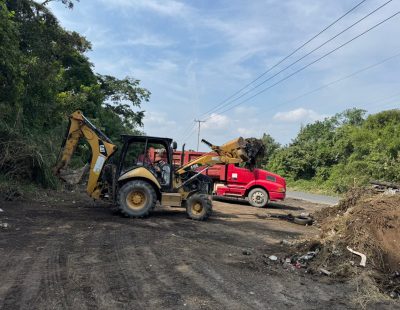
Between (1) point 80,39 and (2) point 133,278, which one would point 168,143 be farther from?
(1) point 80,39

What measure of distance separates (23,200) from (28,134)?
444 cm

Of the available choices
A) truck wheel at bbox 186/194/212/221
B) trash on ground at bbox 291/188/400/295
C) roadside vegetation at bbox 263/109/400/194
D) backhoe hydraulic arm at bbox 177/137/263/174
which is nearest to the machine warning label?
backhoe hydraulic arm at bbox 177/137/263/174

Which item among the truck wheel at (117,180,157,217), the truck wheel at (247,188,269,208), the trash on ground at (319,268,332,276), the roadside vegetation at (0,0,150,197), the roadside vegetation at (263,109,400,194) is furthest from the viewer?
the roadside vegetation at (263,109,400,194)

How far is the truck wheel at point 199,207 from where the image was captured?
39.8 feet

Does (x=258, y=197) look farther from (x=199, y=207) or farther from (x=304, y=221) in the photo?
(x=199, y=207)

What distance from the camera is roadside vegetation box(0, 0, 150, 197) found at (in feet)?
48.9

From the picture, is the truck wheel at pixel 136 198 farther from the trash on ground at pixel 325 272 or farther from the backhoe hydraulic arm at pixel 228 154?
the trash on ground at pixel 325 272

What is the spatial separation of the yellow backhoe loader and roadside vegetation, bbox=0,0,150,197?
3.46 metres

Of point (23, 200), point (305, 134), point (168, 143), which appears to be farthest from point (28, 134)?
point (305, 134)

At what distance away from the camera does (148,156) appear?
1235 centimetres

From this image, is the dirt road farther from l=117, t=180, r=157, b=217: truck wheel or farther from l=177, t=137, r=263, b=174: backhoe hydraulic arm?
l=177, t=137, r=263, b=174: backhoe hydraulic arm

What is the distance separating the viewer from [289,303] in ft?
17.7

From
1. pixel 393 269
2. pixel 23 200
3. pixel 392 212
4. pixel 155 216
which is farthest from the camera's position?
pixel 23 200

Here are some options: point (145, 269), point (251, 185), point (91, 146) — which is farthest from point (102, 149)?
point (251, 185)
